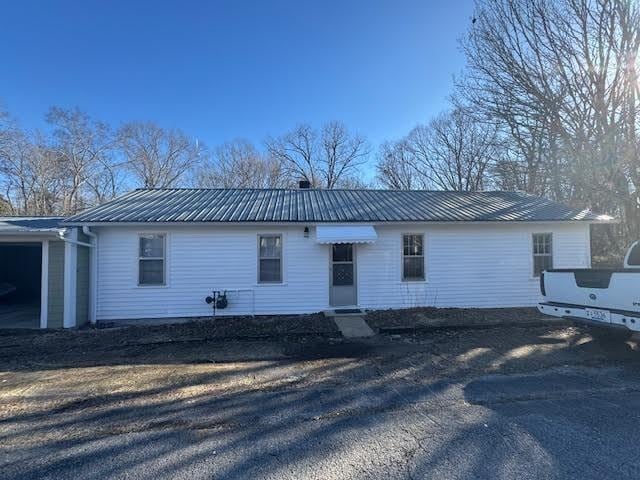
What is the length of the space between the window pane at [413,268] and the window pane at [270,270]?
11.7 feet

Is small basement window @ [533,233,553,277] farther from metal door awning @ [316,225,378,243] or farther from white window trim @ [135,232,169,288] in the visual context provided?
white window trim @ [135,232,169,288]

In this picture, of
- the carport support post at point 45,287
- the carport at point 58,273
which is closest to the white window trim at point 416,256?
the carport at point 58,273

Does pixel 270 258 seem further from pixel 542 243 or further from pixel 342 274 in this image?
pixel 542 243

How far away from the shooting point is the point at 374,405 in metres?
4.39

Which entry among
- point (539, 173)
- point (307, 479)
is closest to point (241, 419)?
point (307, 479)

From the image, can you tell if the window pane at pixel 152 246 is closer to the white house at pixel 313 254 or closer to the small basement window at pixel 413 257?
the white house at pixel 313 254

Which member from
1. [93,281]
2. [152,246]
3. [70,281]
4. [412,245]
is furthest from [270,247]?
[70,281]

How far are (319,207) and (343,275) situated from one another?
2267mm

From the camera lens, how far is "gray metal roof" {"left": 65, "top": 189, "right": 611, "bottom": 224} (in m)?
9.94

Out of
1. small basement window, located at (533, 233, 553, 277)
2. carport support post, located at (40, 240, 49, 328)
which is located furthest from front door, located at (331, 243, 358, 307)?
carport support post, located at (40, 240, 49, 328)

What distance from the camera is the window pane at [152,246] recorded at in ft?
32.4

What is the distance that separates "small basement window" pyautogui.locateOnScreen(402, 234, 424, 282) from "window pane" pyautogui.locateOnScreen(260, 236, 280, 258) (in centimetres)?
356

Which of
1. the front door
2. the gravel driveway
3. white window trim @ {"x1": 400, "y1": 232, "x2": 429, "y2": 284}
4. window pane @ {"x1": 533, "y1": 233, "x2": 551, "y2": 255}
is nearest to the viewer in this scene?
the gravel driveway

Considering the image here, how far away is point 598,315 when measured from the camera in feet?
20.2
